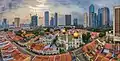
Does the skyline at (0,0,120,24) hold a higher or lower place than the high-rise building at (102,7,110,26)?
higher

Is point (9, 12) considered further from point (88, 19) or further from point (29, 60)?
point (88, 19)

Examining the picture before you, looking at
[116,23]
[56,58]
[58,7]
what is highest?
[58,7]

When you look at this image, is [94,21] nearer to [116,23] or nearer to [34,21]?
[116,23]

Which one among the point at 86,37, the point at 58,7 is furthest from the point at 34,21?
the point at 86,37

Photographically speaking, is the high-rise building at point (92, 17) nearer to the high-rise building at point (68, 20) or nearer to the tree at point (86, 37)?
the tree at point (86, 37)

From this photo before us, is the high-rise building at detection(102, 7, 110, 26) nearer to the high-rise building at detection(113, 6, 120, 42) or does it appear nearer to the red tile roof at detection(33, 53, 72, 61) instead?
the high-rise building at detection(113, 6, 120, 42)

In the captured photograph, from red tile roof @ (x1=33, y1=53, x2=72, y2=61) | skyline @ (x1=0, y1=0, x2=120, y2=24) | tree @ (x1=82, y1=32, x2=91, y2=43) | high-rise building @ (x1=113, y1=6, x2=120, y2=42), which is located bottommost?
red tile roof @ (x1=33, y1=53, x2=72, y2=61)

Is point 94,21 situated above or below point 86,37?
above

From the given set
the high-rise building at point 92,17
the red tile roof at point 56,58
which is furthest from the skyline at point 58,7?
the red tile roof at point 56,58

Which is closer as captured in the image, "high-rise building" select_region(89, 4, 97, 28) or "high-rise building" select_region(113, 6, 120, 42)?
"high-rise building" select_region(113, 6, 120, 42)

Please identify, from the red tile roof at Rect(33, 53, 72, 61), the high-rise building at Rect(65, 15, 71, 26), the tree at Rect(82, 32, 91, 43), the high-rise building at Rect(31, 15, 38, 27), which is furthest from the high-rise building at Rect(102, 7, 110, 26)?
the high-rise building at Rect(31, 15, 38, 27)

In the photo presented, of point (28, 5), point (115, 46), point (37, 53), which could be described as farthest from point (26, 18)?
point (115, 46)
